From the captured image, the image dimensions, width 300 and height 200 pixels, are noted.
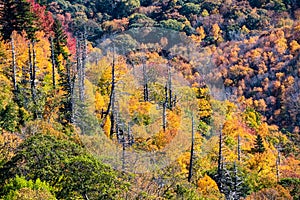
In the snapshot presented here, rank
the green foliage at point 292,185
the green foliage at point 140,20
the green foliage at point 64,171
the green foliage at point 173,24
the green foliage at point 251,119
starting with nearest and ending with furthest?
the green foliage at point 64,171
the green foliage at point 292,185
the green foliage at point 251,119
the green foliage at point 173,24
the green foliage at point 140,20

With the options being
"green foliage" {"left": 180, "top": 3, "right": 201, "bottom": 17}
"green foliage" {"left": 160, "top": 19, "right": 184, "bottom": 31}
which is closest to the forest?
"green foliage" {"left": 160, "top": 19, "right": 184, "bottom": 31}

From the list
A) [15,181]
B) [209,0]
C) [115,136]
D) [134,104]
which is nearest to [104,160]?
[115,136]

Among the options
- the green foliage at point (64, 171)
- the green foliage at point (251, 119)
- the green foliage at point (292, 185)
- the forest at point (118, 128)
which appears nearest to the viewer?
the green foliage at point (64, 171)

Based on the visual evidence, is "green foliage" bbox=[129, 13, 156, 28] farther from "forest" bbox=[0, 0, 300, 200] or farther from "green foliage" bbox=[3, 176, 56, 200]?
"green foliage" bbox=[3, 176, 56, 200]

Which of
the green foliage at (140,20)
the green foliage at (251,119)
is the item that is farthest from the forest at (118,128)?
the green foliage at (140,20)

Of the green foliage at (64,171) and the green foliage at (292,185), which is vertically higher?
the green foliage at (64,171)

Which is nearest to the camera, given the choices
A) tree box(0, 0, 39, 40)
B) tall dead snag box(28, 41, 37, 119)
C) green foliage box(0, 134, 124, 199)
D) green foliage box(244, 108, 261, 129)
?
green foliage box(0, 134, 124, 199)

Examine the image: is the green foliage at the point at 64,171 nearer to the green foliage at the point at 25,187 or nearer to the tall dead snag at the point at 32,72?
the green foliage at the point at 25,187

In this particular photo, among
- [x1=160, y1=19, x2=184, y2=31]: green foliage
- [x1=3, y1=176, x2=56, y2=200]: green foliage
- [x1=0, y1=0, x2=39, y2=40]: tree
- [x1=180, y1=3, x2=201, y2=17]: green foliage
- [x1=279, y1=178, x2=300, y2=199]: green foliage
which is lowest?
[x1=279, y1=178, x2=300, y2=199]: green foliage

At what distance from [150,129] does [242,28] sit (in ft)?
159

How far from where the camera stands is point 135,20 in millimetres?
63656

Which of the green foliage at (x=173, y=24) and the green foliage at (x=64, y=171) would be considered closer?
the green foliage at (x=64, y=171)

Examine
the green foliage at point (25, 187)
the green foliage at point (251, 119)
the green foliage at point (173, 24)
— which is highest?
the green foliage at point (173, 24)

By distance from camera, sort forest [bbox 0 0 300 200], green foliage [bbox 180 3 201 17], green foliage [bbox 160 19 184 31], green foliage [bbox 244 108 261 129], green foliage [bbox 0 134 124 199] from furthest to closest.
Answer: green foliage [bbox 180 3 201 17]
green foliage [bbox 160 19 184 31]
green foliage [bbox 244 108 261 129]
forest [bbox 0 0 300 200]
green foliage [bbox 0 134 124 199]
